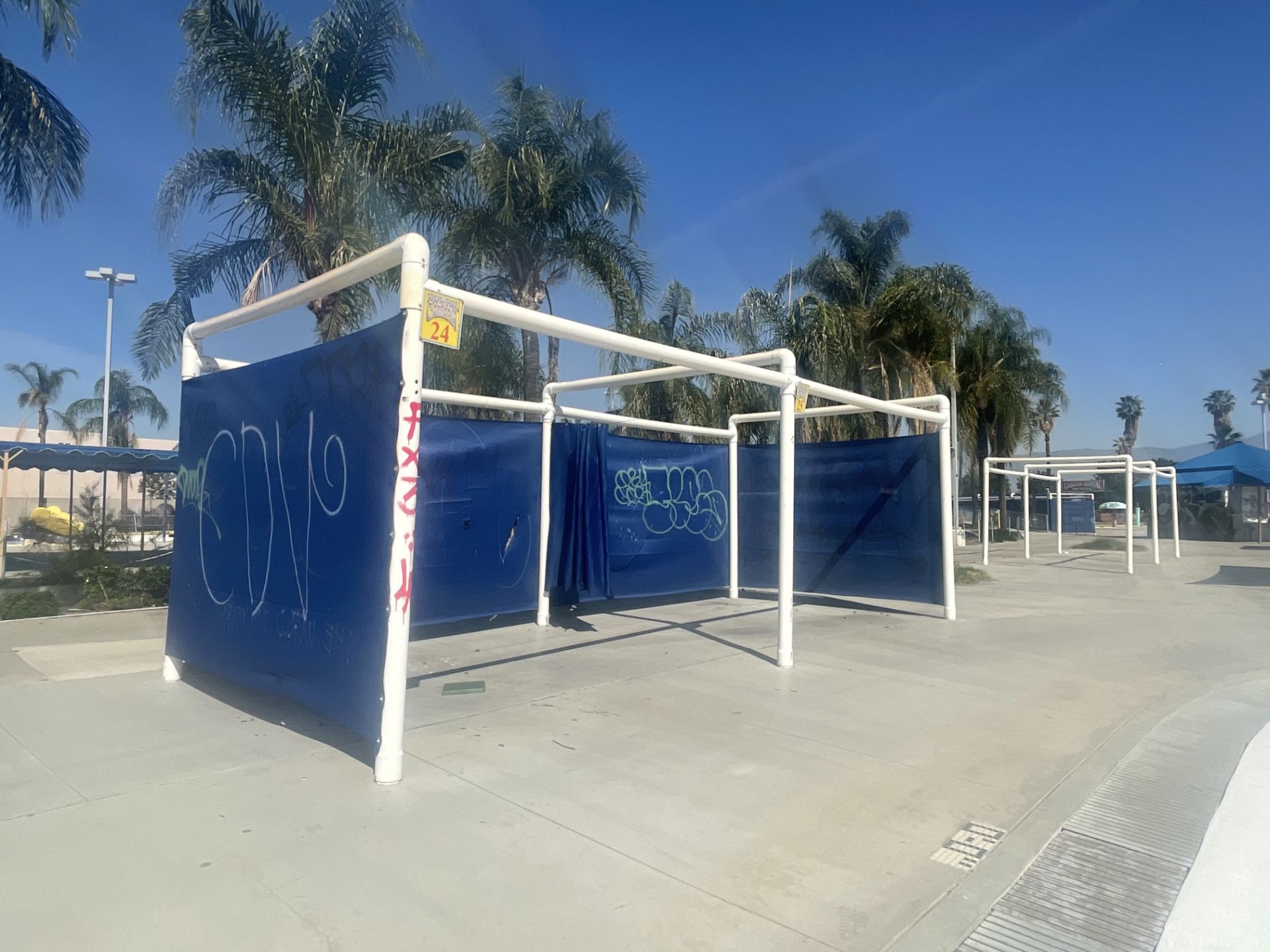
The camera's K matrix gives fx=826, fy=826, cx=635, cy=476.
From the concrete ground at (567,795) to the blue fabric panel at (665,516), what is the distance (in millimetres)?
2319

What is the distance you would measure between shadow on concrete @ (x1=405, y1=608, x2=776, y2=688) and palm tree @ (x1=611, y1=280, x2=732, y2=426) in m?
8.09

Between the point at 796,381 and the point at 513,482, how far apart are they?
130 inches

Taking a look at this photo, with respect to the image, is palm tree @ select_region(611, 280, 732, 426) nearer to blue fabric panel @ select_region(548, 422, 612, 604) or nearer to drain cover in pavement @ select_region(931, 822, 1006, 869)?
blue fabric panel @ select_region(548, 422, 612, 604)

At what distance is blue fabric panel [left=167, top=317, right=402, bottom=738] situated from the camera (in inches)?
173

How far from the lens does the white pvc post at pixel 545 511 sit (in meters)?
8.88

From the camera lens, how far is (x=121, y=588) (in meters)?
11.0

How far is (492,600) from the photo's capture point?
8648 millimetres

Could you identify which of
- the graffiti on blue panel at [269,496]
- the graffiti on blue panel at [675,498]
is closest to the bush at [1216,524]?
the graffiti on blue panel at [675,498]

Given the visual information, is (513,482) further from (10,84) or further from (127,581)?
(10,84)

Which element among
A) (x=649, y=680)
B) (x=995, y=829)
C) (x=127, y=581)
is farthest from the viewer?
(x=127, y=581)

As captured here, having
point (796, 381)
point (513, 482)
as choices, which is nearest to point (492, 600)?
point (513, 482)

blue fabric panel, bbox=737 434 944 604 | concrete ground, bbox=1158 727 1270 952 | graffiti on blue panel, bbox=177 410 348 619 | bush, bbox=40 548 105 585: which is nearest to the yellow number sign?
graffiti on blue panel, bbox=177 410 348 619

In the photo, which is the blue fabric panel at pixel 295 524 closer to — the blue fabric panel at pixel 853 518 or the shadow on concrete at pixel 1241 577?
the blue fabric panel at pixel 853 518

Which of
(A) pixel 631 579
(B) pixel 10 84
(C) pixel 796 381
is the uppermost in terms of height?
(B) pixel 10 84
